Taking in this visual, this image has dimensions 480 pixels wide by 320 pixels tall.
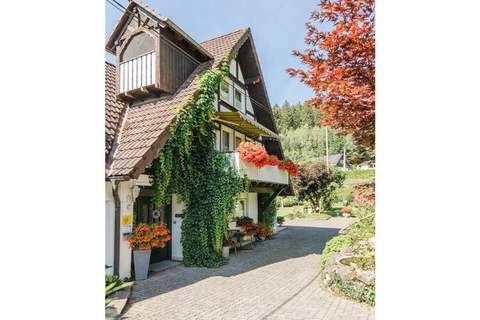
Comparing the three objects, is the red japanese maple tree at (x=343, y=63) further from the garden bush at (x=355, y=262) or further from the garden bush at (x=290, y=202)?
the garden bush at (x=290, y=202)

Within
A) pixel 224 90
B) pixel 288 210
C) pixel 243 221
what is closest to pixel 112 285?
pixel 243 221

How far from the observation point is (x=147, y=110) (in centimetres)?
812

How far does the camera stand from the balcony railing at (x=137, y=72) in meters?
8.19

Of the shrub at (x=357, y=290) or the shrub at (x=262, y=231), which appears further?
the shrub at (x=262, y=231)

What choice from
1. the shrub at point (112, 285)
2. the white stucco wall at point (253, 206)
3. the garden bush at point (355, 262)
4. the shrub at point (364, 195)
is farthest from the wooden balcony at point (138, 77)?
the white stucco wall at point (253, 206)

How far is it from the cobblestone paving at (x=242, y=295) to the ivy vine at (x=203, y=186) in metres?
0.59

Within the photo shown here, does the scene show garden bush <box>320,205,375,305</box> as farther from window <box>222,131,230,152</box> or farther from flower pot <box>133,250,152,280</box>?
window <box>222,131,230,152</box>

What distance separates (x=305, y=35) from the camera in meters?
5.24

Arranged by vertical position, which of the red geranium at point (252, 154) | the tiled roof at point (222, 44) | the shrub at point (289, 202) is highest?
the tiled roof at point (222, 44)

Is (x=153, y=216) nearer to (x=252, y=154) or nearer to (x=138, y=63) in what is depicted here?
(x=252, y=154)

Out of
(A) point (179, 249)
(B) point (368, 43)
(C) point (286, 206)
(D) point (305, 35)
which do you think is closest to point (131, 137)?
(A) point (179, 249)

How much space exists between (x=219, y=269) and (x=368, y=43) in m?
6.04

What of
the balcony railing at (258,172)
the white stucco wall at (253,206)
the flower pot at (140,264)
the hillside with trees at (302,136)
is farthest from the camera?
the hillside with trees at (302,136)
